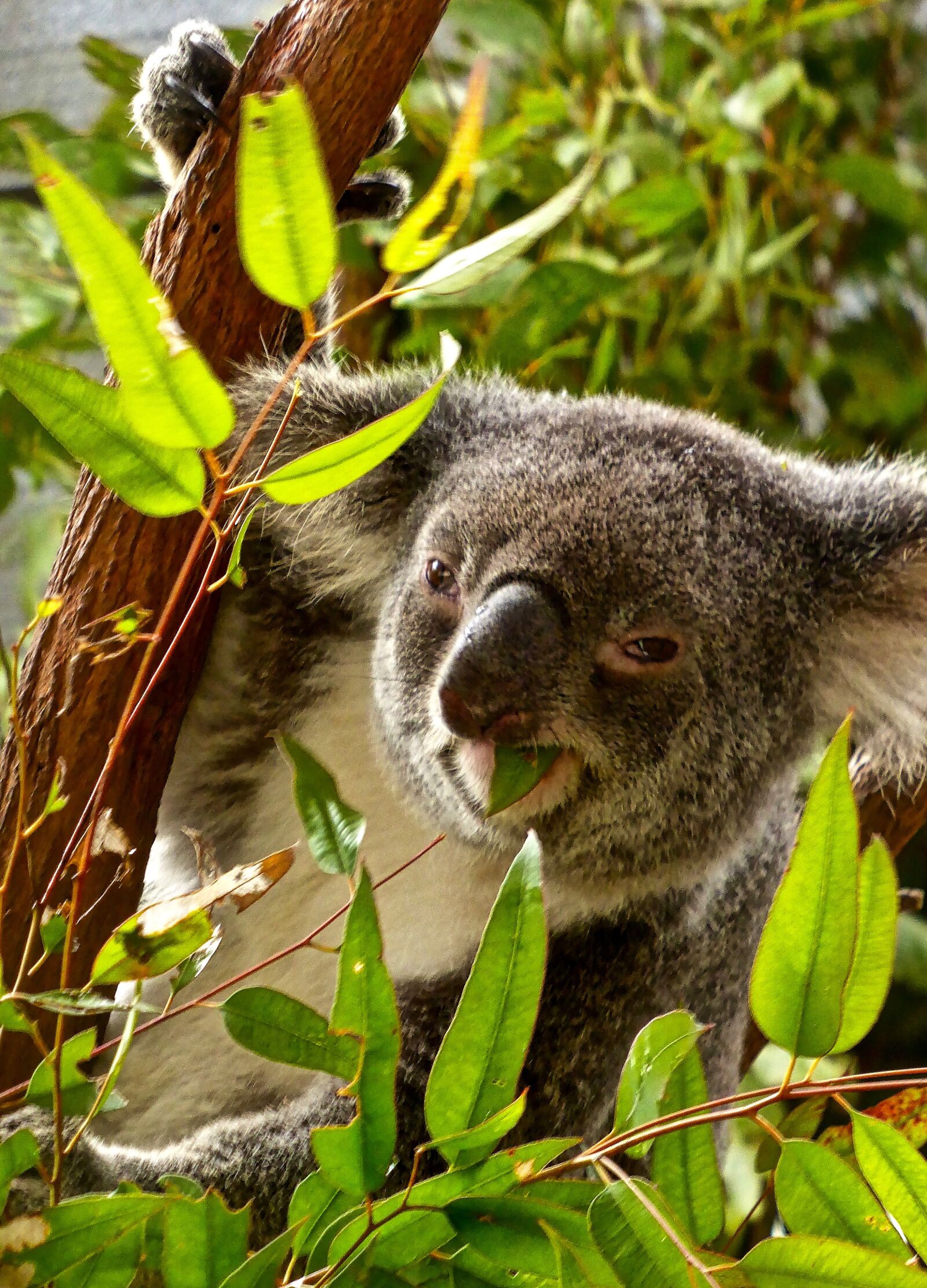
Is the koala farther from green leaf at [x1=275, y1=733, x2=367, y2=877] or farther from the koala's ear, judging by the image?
green leaf at [x1=275, y1=733, x2=367, y2=877]

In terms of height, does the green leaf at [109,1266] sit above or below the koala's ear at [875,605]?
above

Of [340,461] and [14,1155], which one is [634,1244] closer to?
[14,1155]

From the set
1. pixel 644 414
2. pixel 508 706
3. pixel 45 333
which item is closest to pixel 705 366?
pixel 644 414

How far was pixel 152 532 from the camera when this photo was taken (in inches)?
56.3

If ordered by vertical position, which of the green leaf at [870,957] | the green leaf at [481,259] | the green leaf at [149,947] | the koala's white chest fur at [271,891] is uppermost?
the green leaf at [481,259]

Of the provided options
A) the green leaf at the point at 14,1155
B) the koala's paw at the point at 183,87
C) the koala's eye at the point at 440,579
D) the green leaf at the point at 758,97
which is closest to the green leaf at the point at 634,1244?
the green leaf at the point at 14,1155

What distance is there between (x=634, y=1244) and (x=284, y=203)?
0.74 metres

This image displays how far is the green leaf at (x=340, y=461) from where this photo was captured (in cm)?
90

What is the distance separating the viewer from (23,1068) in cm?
143

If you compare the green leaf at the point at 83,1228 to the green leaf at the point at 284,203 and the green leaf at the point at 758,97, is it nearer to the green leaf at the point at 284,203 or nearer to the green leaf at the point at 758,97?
the green leaf at the point at 284,203

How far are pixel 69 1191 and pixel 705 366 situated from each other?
2197mm

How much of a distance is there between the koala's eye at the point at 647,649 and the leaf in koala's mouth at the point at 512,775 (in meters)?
0.16

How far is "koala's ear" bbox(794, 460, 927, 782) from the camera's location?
1.69 m

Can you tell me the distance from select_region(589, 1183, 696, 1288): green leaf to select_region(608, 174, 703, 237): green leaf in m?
1.96
